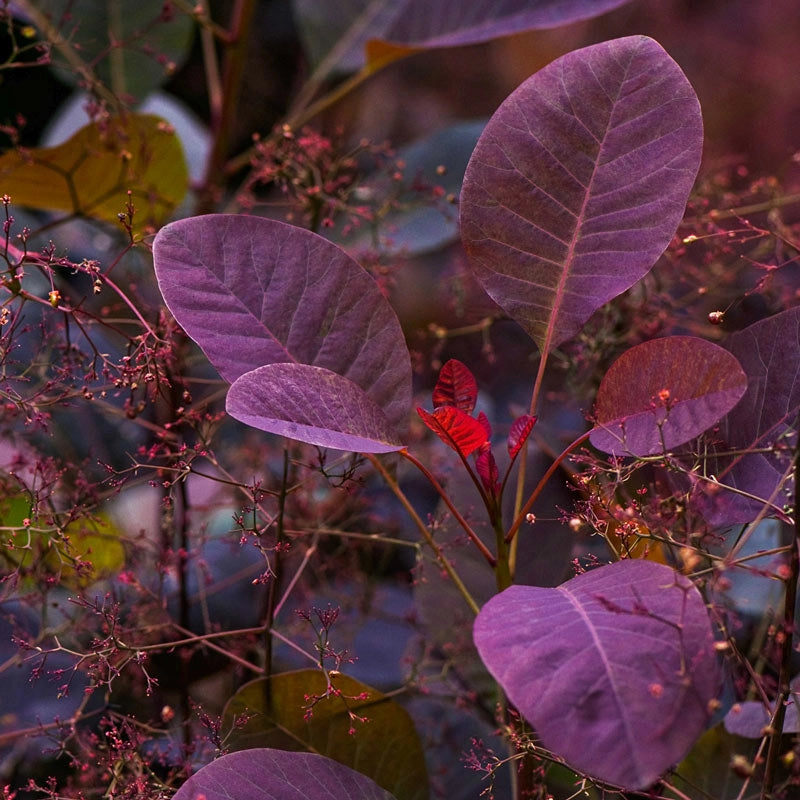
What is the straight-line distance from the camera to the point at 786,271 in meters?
0.77

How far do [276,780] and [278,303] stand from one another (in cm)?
23

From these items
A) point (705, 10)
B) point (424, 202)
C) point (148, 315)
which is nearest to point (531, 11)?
point (424, 202)

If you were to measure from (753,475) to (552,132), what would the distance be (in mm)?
200

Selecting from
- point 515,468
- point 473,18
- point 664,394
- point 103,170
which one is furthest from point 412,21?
point 664,394

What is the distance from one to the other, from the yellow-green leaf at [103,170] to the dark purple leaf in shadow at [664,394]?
0.35 meters

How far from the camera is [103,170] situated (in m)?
0.64

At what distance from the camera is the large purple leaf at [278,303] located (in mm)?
408

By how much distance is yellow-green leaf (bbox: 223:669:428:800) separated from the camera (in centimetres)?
46

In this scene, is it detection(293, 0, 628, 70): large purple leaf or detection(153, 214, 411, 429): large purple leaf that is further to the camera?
detection(293, 0, 628, 70): large purple leaf

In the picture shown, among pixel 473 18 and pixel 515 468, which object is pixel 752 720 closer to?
pixel 515 468

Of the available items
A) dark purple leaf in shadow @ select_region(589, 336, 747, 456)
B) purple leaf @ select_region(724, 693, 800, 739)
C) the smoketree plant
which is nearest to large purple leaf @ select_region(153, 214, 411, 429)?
the smoketree plant

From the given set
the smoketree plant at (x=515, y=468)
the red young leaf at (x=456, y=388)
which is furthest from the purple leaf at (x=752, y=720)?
the red young leaf at (x=456, y=388)

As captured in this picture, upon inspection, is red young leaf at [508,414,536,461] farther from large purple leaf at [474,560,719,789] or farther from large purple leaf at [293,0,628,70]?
large purple leaf at [293,0,628,70]

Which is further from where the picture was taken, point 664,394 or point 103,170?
point 103,170
